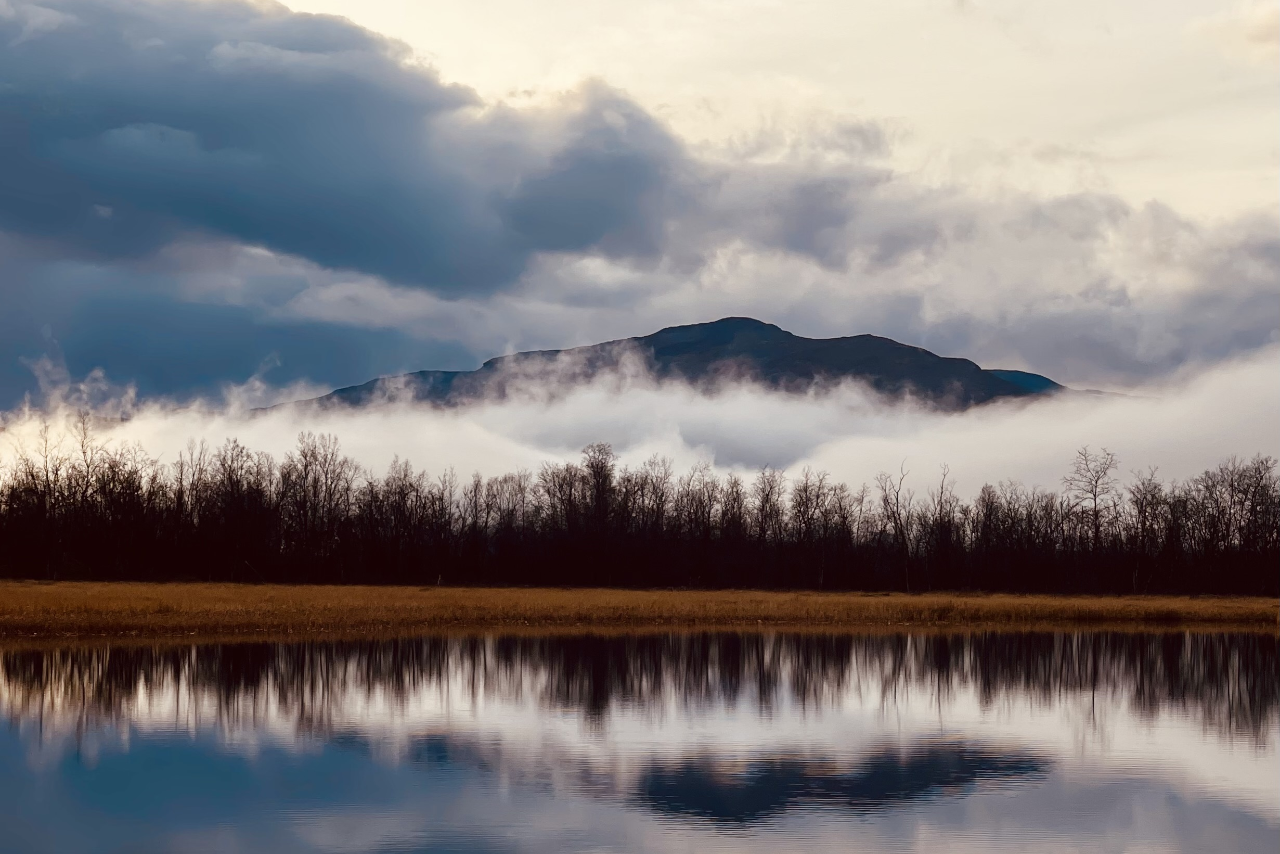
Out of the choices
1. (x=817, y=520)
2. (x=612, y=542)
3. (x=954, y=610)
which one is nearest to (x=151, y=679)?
(x=954, y=610)

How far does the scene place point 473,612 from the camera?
6053 cm

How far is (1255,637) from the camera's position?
191 feet

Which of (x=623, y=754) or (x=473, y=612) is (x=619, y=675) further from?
(x=473, y=612)

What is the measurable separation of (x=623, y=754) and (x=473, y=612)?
3733 centimetres

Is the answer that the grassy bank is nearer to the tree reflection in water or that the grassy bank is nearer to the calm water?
the tree reflection in water

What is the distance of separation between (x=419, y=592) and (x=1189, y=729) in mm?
54009

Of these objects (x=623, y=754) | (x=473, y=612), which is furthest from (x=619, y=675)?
(x=473, y=612)

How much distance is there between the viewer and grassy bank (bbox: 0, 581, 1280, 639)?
51.3m

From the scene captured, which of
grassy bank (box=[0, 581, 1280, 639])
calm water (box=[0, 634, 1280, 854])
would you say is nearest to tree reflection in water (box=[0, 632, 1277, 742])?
calm water (box=[0, 634, 1280, 854])

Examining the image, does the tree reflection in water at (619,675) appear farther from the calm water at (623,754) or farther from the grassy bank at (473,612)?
the grassy bank at (473,612)

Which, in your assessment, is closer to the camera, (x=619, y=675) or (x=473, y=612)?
(x=619, y=675)

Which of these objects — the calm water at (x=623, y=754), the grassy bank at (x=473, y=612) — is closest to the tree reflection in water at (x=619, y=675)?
the calm water at (x=623, y=754)

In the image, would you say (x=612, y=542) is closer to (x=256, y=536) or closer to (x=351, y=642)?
(x=256, y=536)

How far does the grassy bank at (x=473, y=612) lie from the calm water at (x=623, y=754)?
9060 mm
